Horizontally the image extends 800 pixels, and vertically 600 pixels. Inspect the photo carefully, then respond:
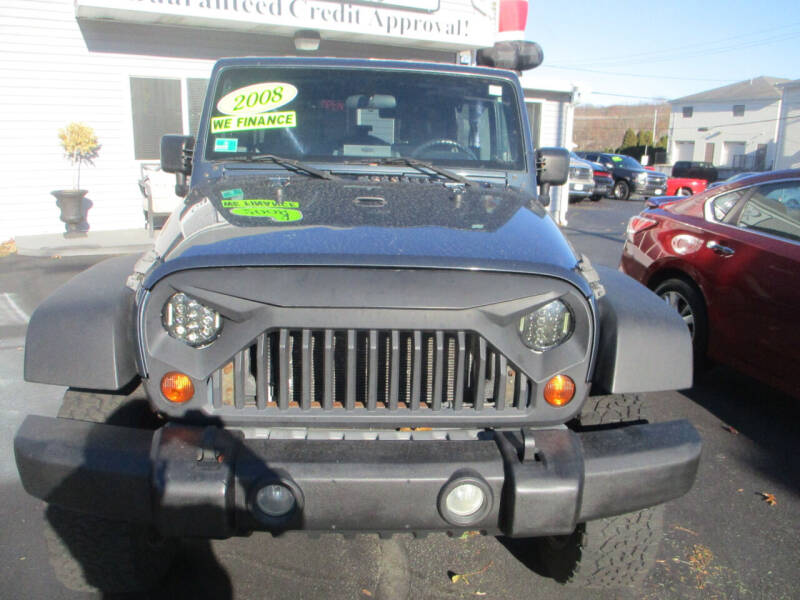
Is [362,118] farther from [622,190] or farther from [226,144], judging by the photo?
[622,190]

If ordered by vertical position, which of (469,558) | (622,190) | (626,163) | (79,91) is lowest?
(469,558)

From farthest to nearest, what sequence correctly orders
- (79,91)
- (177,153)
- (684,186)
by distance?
(684,186) < (79,91) < (177,153)

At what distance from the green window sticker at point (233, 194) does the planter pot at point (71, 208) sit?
8651mm

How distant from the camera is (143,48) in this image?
11.2m

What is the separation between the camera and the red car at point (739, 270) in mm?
4121

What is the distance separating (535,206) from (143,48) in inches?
391

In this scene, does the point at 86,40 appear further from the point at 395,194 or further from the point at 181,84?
the point at 395,194

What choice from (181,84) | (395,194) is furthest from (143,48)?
(395,194)

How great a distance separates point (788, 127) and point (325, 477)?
4613 cm

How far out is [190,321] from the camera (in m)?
2.20

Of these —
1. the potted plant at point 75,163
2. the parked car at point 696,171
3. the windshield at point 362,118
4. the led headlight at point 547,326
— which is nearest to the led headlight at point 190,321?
the led headlight at point 547,326

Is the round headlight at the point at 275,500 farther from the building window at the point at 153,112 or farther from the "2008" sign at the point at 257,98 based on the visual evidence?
the building window at the point at 153,112

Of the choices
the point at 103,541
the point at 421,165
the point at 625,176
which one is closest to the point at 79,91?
the point at 421,165

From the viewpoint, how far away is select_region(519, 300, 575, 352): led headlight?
2.24 meters
